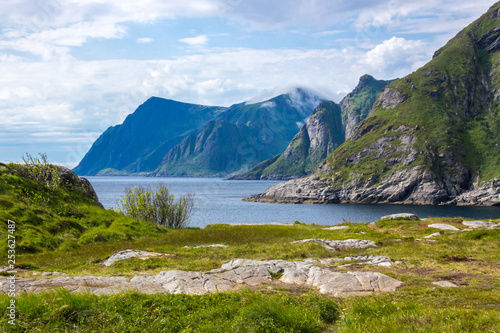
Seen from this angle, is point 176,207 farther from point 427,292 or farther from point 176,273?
point 427,292

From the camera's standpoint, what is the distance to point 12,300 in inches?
505

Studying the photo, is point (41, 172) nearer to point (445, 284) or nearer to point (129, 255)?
point (129, 255)

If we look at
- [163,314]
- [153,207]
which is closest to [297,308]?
[163,314]

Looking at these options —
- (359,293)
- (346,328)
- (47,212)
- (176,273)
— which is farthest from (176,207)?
(346,328)

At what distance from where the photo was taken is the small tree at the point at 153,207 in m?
64.6

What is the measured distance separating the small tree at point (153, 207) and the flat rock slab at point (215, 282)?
45.0 m

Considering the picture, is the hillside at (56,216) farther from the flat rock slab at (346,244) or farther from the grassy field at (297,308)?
the flat rock slab at (346,244)

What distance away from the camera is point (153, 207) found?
66.2 metres

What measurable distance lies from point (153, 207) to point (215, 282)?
5016 cm

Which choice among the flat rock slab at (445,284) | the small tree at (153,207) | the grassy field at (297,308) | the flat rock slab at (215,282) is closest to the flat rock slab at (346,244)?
the grassy field at (297,308)

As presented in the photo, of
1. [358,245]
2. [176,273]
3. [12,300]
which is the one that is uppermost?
[12,300]

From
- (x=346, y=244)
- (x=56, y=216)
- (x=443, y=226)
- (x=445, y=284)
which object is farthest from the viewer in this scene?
(x=443, y=226)

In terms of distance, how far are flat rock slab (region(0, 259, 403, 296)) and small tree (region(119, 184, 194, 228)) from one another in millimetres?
44995

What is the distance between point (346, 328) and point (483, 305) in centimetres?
765
